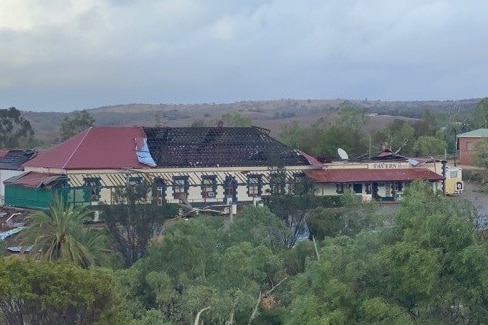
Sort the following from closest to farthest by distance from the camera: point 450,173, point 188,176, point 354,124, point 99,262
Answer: point 99,262, point 188,176, point 450,173, point 354,124

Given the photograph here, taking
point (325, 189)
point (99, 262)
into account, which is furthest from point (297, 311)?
point (325, 189)

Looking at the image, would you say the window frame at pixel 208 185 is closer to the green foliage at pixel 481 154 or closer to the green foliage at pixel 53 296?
the green foliage at pixel 481 154

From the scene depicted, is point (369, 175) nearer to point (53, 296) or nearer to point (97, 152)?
point (97, 152)

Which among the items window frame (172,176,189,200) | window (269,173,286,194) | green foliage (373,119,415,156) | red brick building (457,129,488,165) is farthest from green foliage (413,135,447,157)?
window frame (172,176,189,200)

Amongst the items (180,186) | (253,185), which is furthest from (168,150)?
(253,185)

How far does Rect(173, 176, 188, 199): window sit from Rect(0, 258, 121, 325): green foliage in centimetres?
3403

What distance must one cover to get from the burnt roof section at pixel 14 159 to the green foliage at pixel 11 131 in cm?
2567

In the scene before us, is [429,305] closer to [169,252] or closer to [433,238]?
[433,238]

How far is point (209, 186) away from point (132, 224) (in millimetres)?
19271

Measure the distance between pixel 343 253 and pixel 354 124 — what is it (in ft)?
235

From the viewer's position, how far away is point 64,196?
2072 inches

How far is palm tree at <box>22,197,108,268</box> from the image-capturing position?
100 ft

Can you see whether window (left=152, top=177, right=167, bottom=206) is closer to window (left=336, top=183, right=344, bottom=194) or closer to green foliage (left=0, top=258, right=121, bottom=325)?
window (left=336, top=183, right=344, bottom=194)

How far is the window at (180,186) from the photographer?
56.5 metres
